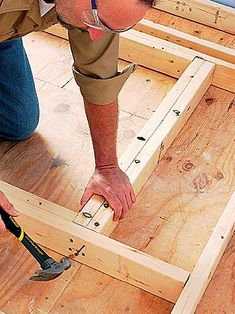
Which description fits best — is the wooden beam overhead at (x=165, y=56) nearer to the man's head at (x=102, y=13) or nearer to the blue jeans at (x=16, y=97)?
the blue jeans at (x=16, y=97)

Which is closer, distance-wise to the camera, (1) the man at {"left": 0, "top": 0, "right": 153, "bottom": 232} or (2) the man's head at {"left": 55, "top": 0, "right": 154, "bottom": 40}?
(2) the man's head at {"left": 55, "top": 0, "right": 154, "bottom": 40}

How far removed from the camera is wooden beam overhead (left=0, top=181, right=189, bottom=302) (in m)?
1.85

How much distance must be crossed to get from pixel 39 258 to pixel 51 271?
57 mm

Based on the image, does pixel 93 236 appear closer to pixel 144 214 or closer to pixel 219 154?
pixel 144 214

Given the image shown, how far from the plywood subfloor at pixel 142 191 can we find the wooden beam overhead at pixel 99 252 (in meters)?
0.04

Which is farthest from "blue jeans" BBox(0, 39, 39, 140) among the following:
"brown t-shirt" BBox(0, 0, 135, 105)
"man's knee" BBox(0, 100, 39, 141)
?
"brown t-shirt" BBox(0, 0, 135, 105)

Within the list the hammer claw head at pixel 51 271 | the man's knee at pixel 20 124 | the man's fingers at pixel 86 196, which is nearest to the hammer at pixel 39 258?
the hammer claw head at pixel 51 271

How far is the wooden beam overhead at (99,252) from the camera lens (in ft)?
6.07

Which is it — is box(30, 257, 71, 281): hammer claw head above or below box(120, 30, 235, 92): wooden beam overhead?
above

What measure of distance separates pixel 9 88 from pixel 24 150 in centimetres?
23

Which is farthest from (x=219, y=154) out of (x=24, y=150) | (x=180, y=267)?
(x=24, y=150)

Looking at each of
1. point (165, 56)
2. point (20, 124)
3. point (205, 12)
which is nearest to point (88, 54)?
point (20, 124)

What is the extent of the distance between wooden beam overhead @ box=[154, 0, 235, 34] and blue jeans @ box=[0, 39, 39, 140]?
0.88 metres

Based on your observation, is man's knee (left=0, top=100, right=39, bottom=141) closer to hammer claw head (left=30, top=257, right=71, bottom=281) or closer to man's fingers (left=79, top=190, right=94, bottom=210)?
man's fingers (left=79, top=190, right=94, bottom=210)
